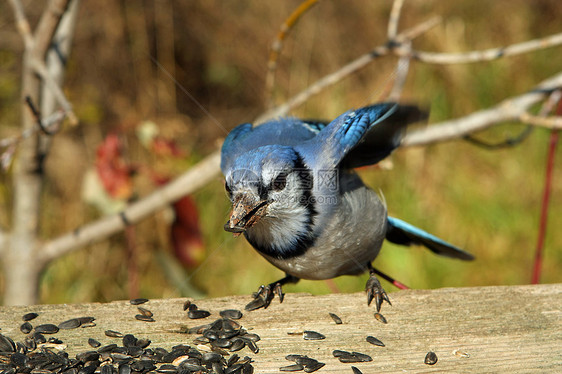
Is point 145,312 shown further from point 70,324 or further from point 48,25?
point 48,25

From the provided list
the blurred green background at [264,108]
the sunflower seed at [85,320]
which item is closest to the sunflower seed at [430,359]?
the sunflower seed at [85,320]

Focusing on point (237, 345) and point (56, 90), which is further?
point (56, 90)

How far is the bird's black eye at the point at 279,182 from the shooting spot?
2369 millimetres

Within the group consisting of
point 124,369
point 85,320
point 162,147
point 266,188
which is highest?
point 162,147

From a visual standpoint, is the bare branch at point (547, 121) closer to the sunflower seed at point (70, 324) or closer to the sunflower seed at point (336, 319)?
the sunflower seed at point (336, 319)

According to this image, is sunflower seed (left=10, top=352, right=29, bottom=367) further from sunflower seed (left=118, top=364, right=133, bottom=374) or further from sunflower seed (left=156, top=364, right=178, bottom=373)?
Result: sunflower seed (left=156, top=364, right=178, bottom=373)

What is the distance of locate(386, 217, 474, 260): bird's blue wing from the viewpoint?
326cm

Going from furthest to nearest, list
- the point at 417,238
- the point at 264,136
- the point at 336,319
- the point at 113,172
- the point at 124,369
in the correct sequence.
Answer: the point at 113,172
the point at 417,238
the point at 264,136
the point at 336,319
the point at 124,369

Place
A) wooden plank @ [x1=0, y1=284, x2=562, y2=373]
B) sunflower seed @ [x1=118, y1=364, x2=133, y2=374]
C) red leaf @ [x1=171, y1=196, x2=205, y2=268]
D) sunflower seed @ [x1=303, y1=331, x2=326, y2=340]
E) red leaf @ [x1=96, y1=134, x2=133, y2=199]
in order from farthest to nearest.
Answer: red leaf @ [x1=171, y1=196, x2=205, y2=268] < red leaf @ [x1=96, y1=134, x2=133, y2=199] < sunflower seed @ [x1=303, y1=331, x2=326, y2=340] < wooden plank @ [x1=0, y1=284, x2=562, y2=373] < sunflower seed @ [x1=118, y1=364, x2=133, y2=374]

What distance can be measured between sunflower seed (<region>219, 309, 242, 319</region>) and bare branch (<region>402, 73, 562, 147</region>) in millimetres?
1274

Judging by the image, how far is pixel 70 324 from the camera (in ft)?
7.84

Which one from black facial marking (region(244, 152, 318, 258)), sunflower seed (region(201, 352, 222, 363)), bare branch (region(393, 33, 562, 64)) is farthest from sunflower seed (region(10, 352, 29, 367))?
bare branch (region(393, 33, 562, 64))

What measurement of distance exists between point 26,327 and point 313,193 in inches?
43.9

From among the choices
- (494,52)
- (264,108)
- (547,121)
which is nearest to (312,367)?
(547,121)
